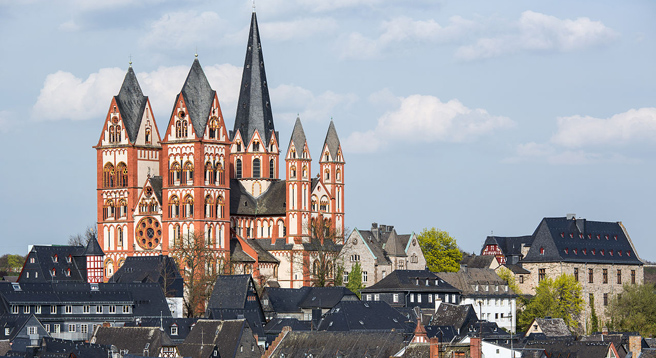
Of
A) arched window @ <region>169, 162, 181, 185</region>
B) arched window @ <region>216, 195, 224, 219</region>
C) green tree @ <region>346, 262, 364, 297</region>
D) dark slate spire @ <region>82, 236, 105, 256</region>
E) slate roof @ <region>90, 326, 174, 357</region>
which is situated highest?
arched window @ <region>169, 162, 181, 185</region>

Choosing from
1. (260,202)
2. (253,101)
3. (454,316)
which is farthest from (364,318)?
(253,101)

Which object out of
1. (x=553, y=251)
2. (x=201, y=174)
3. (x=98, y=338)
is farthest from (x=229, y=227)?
(x=98, y=338)

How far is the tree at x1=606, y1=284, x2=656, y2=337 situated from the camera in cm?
13475

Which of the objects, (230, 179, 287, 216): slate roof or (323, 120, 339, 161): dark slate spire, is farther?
(323, 120, 339, 161): dark slate spire

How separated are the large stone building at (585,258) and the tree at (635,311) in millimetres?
2682

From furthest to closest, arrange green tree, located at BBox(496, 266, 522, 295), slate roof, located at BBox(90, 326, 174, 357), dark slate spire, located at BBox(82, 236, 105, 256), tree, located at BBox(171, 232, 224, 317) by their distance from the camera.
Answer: green tree, located at BBox(496, 266, 522, 295)
dark slate spire, located at BBox(82, 236, 105, 256)
tree, located at BBox(171, 232, 224, 317)
slate roof, located at BBox(90, 326, 174, 357)

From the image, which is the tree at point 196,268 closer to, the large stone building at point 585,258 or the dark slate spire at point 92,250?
the dark slate spire at point 92,250

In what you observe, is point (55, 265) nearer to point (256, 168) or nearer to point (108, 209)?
point (108, 209)

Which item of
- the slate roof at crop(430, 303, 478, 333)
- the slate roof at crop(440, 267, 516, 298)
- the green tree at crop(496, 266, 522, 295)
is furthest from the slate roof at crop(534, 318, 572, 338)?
the green tree at crop(496, 266, 522, 295)

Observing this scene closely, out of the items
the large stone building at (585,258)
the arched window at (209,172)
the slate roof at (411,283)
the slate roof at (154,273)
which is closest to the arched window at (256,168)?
the arched window at (209,172)

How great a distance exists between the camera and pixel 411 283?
132125 millimetres

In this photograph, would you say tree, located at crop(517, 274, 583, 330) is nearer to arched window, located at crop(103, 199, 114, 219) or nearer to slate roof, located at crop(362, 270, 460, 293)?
slate roof, located at crop(362, 270, 460, 293)

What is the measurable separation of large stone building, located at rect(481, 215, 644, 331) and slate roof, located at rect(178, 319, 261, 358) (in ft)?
161

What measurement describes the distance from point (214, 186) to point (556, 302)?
110 feet
